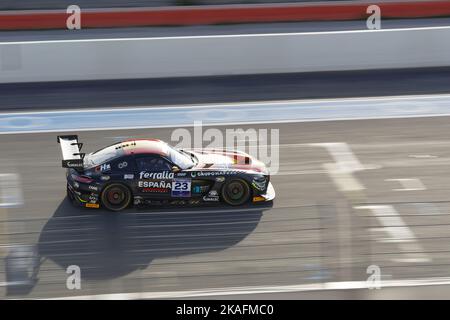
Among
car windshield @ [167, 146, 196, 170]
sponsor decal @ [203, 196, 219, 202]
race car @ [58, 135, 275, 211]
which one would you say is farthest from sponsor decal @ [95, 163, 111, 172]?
sponsor decal @ [203, 196, 219, 202]

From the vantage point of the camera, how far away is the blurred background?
7801mm

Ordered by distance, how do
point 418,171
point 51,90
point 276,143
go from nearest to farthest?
point 418,171 < point 276,143 < point 51,90

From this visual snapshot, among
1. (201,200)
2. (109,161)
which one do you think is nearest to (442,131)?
(201,200)

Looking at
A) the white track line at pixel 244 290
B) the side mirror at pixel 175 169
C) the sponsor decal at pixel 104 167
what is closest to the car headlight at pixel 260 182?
the side mirror at pixel 175 169

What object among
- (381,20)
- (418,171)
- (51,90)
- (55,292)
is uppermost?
(381,20)

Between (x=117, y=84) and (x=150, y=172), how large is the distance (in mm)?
6918

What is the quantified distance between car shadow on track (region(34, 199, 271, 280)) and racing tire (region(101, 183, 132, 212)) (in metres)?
0.17

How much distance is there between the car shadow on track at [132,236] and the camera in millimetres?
7695

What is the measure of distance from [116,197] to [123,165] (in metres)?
0.46

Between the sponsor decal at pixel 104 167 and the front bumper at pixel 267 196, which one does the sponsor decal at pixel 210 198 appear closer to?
the front bumper at pixel 267 196

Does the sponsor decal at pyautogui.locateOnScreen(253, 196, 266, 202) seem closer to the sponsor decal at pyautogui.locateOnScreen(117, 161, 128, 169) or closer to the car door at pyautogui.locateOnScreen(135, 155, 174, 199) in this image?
the car door at pyautogui.locateOnScreen(135, 155, 174, 199)

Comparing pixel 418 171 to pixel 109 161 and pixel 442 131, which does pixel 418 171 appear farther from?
pixel 109 161

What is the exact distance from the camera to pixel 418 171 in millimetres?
13398

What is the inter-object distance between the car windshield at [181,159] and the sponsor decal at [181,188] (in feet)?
0.67
